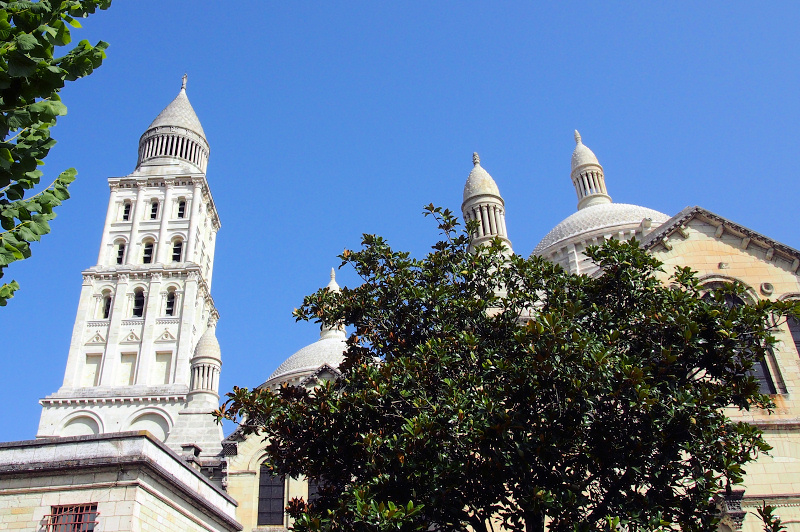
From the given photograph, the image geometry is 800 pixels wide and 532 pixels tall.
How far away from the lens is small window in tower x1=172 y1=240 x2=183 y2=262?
2372 inches

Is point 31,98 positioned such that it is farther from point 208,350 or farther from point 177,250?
point 177,250

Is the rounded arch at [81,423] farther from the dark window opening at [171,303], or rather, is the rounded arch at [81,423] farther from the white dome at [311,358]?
the white dome at [311,358]

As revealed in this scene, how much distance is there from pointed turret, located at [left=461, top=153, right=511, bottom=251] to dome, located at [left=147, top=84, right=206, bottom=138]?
37.8 metres

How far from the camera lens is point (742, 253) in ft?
76.6

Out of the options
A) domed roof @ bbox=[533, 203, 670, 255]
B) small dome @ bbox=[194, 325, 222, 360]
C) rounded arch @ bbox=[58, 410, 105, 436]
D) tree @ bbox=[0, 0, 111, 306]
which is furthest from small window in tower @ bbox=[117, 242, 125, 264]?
tree @ bbox=[0, 0, 111, 306]

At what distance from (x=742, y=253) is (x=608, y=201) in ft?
102

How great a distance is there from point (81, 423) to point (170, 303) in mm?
11397

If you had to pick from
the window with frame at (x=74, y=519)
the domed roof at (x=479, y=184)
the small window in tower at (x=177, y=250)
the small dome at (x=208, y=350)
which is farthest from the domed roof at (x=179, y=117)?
the window with frame at (x=74, y=519)

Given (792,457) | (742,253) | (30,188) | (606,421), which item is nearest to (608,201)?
(742,253)

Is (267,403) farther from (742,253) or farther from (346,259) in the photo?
(742,253)

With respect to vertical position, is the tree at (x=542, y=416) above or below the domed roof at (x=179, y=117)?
below

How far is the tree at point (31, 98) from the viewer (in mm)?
7055

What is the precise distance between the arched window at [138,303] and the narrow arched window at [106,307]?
196 centimetres

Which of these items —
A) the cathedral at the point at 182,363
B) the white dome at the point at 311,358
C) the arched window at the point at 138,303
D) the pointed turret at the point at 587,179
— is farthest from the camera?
the arched window at the point at 138,303
